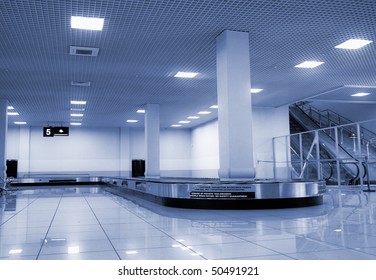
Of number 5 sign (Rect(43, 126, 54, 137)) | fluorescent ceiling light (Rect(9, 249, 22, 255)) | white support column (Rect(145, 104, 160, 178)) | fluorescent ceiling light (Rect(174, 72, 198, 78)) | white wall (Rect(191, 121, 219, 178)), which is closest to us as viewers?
fluorescent ceiling light (Rect(9, 249, 22, 255))

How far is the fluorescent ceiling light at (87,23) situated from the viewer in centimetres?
880

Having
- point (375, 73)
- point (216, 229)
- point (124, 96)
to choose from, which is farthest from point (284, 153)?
point (216, 229)

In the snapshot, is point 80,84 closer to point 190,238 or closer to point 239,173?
point 239,173

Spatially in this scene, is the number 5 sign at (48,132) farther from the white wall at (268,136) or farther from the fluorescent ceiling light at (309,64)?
the fluorescent ceiling light at (309,64)

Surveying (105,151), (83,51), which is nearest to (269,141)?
(83,51)

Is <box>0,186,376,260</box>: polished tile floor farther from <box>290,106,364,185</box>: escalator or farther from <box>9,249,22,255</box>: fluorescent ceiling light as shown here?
<box>290,106,364,185</box>: escalator

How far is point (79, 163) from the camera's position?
3061 cm

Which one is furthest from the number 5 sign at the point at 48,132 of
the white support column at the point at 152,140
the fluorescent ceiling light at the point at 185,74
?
the fluorescent ceiling light at the point at 185,74

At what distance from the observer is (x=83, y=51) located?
36.4ft

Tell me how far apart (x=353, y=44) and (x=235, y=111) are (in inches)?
172

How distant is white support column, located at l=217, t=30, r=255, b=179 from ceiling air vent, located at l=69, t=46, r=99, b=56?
3.89 meters

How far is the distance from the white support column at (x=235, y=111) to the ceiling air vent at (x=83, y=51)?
3.89 metres

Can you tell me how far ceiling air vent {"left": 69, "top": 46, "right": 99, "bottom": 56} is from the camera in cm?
1079

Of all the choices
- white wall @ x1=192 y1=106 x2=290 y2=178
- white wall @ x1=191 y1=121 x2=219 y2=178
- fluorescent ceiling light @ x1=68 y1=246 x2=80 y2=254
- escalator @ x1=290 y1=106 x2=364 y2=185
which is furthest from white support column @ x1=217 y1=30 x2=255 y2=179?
white wall @ x1=191 y1=121 x2=219 y2=178
